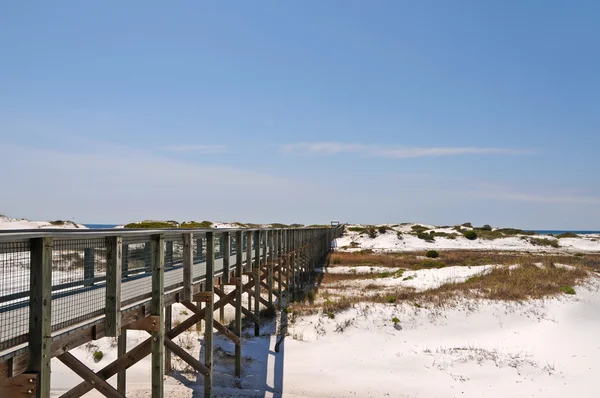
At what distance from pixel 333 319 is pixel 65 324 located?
1256 centimetres

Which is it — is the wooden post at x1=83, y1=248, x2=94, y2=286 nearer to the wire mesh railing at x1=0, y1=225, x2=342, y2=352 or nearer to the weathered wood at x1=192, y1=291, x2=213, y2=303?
the wire mesh railing at x1=0, y1=225, x2=342, y2=352

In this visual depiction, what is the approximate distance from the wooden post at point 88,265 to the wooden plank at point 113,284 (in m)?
0.49

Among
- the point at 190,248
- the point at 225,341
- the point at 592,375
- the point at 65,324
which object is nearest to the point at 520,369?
the point at 592,375

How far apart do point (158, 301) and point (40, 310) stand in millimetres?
2861

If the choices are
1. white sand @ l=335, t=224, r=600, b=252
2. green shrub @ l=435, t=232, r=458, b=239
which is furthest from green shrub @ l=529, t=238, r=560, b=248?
green shrub @ l=435, t=232, r=458, b=239

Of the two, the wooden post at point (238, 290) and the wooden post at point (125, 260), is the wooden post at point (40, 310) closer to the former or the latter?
the wooden post at point (125, 260)

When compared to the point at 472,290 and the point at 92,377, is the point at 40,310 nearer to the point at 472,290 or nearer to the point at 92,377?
the point at 92,377

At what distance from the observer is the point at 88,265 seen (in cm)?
685

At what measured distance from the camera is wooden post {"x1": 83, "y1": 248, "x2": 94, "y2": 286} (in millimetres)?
6630

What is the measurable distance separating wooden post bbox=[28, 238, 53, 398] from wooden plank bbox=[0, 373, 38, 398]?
0.18ft

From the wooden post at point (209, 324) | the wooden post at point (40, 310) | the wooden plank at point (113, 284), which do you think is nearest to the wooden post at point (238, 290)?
the wooden post at point (209, 324)

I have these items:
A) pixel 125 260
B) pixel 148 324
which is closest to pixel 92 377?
pixel 148 324

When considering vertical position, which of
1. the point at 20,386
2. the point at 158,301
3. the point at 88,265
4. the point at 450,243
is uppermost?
the point at 88,265

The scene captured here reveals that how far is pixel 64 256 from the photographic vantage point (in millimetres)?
5957
